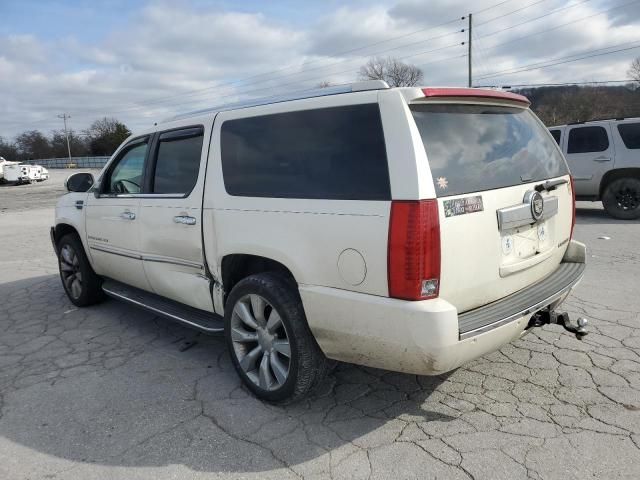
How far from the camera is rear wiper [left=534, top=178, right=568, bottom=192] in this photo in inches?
122

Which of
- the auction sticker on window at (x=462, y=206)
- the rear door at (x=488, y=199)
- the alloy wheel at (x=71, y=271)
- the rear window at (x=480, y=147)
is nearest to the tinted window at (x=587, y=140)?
the rear window at (x=480, y=147)

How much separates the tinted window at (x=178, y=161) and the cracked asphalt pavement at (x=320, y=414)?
135 cm

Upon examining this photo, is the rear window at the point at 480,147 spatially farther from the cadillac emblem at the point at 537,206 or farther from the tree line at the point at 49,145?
the tree line at the point at 49,145

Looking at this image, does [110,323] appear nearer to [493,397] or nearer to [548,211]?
[493,397]

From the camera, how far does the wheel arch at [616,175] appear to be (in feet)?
32.3

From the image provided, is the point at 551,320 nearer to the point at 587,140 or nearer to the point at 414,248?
the point at 414,248

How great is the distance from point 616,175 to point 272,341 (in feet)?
30.9

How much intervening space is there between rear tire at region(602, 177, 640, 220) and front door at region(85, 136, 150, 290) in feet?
30.5

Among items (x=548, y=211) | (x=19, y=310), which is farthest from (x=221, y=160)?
(x=19, y=310)

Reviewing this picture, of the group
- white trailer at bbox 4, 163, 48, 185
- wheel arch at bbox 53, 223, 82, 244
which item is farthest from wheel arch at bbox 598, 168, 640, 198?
white trailer at bbox 4, 163, 48, 185

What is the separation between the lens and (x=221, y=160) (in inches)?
137

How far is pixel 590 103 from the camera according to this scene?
32.8 meters

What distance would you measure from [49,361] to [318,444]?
248cm

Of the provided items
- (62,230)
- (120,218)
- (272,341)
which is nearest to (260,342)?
(272,341)
